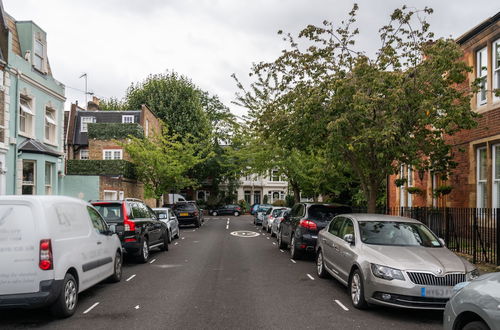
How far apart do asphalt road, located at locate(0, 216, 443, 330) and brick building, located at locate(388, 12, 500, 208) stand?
6.29m

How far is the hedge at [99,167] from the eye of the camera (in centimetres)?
2944

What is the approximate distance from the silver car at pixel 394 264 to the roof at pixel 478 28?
7787 mm

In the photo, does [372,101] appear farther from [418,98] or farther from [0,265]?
[0,265]

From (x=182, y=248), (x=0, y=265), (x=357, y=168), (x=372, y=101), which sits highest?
(x=372, y=101)

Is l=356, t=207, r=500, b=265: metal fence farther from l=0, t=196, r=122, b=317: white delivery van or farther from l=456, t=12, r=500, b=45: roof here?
l=0, t=196, r=122, b=317: white delivery van

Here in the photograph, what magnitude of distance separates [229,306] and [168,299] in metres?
1.20

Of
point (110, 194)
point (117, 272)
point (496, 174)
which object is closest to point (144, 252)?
point (117, 272)

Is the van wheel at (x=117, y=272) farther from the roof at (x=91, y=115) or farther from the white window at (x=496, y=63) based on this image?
the roof at (x=91, y=115)

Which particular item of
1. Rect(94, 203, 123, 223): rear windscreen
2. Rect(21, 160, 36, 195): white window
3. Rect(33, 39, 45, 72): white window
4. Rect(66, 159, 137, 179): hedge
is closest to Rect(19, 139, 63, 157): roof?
Rect(21, 160, 36, 195): white window

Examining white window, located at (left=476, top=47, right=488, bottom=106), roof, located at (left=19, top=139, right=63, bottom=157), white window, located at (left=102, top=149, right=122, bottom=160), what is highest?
white window, located at (left=476, top=47, right=488, bottom=106)

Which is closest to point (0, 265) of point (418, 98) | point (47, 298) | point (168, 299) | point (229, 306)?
point (47, 298)

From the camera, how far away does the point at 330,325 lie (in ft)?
20.7

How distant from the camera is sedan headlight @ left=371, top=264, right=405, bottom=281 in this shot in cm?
670

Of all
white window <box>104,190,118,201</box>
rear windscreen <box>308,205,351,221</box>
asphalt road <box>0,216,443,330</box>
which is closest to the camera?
asphalt road <box>0,216,443,330</box>
